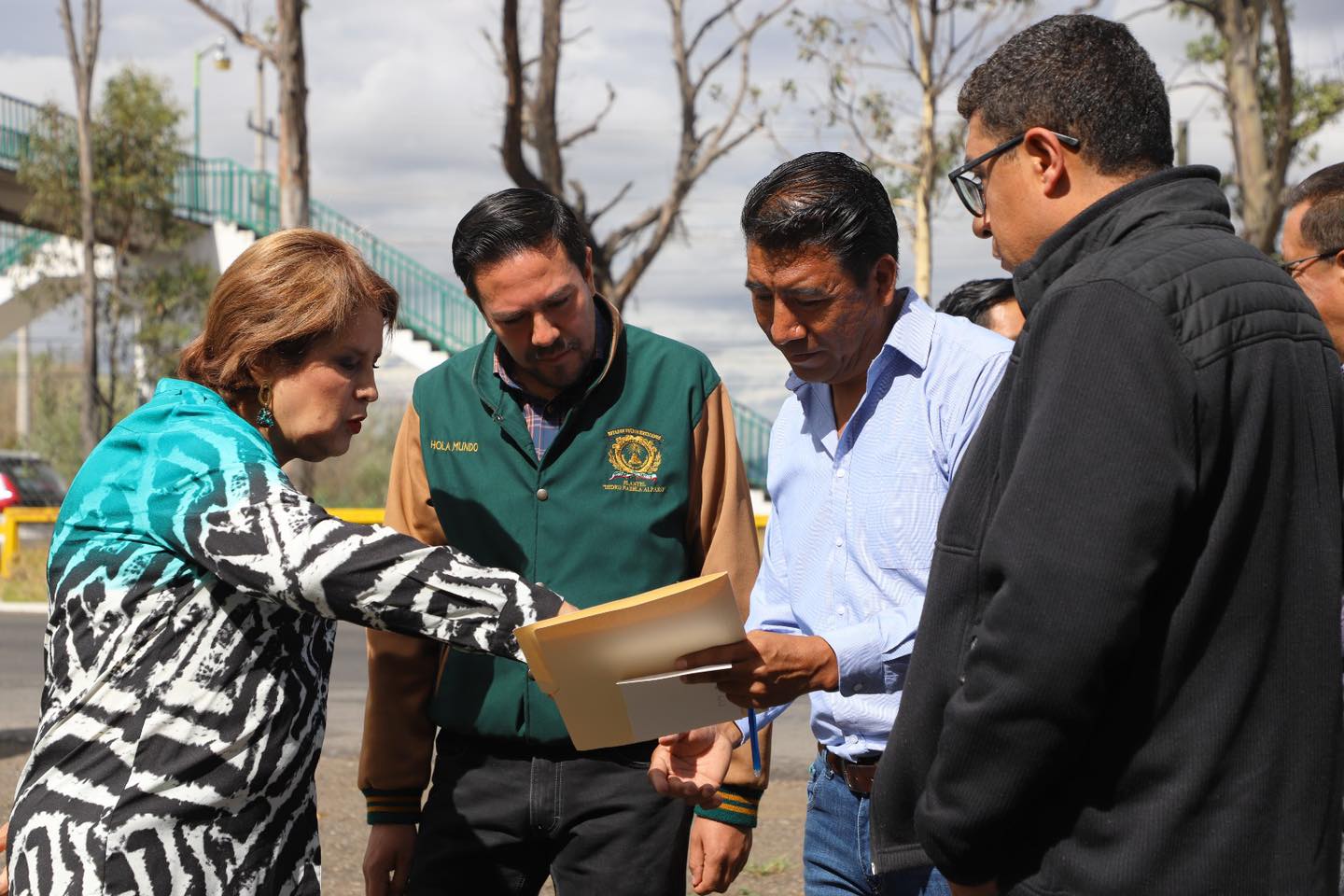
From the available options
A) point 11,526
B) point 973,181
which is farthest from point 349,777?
point 11,526

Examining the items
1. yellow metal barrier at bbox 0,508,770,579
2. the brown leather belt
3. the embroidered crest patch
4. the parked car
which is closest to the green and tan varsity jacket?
the embroidered crest patch

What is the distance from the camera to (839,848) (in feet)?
9.60

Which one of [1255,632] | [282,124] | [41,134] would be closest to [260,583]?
[1255,632]

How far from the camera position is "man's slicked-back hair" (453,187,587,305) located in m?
3.41

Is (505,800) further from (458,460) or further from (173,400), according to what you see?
(173,400)

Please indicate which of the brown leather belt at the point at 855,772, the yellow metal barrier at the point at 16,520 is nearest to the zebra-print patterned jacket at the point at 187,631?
the brown leather belt at the point at 855,772

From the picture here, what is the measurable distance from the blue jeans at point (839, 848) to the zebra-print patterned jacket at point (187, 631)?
83cm

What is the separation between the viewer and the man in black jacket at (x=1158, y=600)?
1.78 metres

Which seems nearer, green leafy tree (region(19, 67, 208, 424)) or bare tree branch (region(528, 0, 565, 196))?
bare tree branch (region(528, 0, 565, 196))

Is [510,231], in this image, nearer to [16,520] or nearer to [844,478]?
[844,478]

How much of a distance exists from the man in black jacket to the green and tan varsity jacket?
1406mm

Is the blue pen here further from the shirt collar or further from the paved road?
the paved road

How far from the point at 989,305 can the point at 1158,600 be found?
8.67ft

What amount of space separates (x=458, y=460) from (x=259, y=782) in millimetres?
1055
